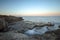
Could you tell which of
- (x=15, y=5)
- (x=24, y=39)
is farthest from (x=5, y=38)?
(x=15, y=5)

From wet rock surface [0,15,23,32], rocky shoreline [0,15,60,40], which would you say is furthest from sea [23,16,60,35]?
wet rock surface [0,15,23,32]

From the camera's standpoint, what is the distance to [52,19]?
1376 mm

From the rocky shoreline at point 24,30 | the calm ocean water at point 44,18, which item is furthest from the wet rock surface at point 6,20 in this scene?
the calm ocean water at point 44,18

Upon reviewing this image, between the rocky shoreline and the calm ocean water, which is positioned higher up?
the calm ocean water

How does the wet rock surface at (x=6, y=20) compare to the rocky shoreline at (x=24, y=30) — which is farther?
the wet rock surface at (x=6, y=20)

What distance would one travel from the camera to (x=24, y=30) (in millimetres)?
1402

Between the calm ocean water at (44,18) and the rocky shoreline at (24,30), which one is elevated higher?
the calm ocean water at (44,18)

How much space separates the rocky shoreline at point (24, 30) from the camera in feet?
4.32

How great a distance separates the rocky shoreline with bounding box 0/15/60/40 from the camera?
1315mm

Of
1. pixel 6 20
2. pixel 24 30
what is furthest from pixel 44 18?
pixel 6 20

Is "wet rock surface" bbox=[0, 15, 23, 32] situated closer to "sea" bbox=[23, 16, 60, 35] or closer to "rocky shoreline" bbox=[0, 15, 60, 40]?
"rocky shoreline" bbox=[0, 15, 60, 40]

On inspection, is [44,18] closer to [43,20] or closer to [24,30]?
[43,20]

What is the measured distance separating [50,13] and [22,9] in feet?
1.36

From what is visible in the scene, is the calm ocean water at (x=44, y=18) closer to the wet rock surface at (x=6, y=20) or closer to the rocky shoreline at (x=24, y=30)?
the rocky shoreline at (x=24, y=30)
